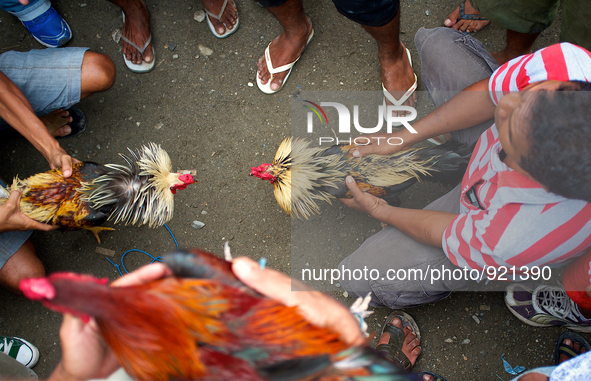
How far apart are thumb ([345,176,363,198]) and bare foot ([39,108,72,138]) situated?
2058 mm

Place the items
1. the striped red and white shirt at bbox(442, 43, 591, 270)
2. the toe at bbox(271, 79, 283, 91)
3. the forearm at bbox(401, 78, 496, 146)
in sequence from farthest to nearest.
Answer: the toe at bbox(271, 79, 283, 91), the forearm at bbox(401, 78, 496, 146), the striped red and white shirt at bbox(442, 43, 591, 270)

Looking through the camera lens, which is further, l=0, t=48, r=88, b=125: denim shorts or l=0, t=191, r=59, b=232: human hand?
l=0, t=48, r=88, b=125: denim shorts

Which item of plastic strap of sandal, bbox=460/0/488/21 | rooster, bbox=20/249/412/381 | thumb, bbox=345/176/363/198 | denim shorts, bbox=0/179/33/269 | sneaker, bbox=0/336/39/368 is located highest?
plastic strap of sandal, bbox=460/0/488/21

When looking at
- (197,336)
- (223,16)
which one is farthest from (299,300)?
(223,16)

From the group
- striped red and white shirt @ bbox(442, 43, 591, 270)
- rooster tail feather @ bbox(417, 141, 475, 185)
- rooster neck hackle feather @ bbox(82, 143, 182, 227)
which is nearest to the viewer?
striped red and white shirt @ bbox(442, 43, 591, 270)

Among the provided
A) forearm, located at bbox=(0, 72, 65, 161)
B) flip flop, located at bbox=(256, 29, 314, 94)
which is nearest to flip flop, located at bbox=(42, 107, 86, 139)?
forearm, located at bbox=(0, 72, 65, 161)

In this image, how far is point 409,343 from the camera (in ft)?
6.83

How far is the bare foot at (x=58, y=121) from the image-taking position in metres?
2.28

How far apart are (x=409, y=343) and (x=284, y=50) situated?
2156mm

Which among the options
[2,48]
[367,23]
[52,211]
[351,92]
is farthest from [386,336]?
[2,48]

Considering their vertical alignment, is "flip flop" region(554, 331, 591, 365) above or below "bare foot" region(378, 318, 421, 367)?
above

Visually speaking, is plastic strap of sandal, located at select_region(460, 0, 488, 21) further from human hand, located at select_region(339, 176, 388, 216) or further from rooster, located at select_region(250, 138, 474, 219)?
human hand, located at select_region(339, 176, 388, 216)

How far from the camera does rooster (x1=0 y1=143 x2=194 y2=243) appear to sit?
183 centimetres

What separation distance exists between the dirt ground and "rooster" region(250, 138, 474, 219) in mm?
365
